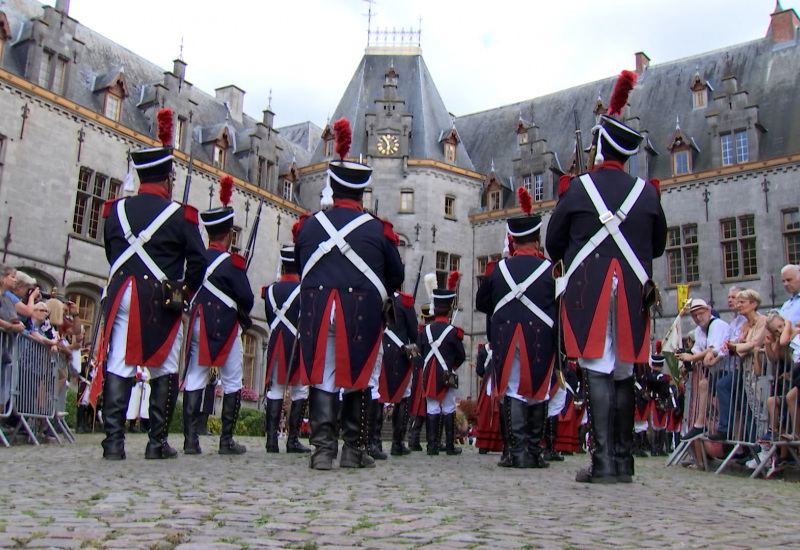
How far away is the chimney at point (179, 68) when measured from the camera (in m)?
28.0

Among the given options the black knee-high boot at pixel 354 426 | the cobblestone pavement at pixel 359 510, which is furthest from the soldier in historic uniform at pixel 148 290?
the black knee-high boot at pixel 354 426

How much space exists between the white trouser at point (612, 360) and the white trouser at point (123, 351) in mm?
3465

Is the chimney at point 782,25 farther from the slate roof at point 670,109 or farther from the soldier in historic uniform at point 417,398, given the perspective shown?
the soldier in historic uniform at point 417,398

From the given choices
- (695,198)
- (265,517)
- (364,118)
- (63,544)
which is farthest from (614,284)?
(364,118)

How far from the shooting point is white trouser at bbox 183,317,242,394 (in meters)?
7.56

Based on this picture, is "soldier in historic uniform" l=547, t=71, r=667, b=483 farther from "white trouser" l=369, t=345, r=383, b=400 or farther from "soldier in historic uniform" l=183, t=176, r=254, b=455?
"soldier in historic uniform" l=183, t=176, r=254, b=455

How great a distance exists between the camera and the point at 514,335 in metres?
7.23

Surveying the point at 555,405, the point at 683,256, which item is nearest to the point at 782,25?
the point at 683,256

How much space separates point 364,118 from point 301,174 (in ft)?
11.7

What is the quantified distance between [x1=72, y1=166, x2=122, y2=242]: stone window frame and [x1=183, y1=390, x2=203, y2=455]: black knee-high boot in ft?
55.0

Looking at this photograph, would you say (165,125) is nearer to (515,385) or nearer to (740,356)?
(515,385)

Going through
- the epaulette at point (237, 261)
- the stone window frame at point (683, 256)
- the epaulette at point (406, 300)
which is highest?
the stone window frame at point (683, 256)

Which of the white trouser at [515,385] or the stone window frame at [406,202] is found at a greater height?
A: the stone window frame at [406,202]

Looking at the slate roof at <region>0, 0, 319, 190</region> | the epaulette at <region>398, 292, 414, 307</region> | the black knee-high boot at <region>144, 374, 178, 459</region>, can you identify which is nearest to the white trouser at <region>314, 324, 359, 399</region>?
the black knee-high boot at <region>144, 374, 178, 459</region>
